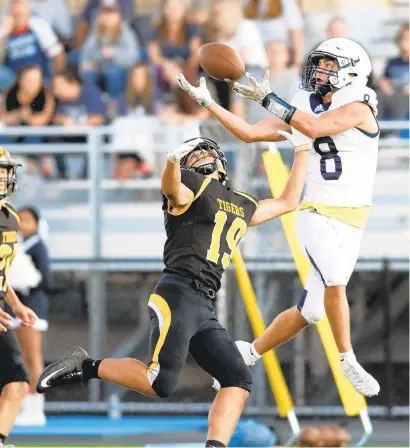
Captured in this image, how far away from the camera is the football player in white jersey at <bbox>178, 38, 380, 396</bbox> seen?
7.91m

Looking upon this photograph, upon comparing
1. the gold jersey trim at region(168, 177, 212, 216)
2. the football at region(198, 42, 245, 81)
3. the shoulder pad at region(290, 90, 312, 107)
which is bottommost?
the gold jersey trim at region(168, 177, 212, 216)

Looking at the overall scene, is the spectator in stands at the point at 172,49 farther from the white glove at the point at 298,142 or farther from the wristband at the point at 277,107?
the wristband at the point at 277,107

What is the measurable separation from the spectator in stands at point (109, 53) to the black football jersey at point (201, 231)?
5.15 meters

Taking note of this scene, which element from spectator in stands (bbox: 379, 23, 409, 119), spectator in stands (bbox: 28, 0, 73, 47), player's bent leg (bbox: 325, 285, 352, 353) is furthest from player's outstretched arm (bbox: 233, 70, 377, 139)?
spectator in stands (bbox: 28, 0, 73, 47)

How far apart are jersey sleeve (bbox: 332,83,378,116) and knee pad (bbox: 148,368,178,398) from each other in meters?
1.80

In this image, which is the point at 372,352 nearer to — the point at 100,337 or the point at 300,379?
the point at 300,379

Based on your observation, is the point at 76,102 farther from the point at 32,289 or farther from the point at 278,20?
the point at 32,289

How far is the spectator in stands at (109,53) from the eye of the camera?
12.6m

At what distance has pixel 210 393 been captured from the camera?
38.0 feet

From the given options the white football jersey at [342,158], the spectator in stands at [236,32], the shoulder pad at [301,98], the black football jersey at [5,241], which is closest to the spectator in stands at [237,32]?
the spectator in stands at [236,32]

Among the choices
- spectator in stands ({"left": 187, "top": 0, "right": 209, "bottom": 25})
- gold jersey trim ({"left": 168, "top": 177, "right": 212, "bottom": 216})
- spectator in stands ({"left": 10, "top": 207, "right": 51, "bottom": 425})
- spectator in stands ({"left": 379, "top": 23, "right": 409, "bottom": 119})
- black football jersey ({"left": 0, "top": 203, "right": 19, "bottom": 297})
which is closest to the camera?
gold jersey trim ({"left": 168, "top": 177, "right": 212, "bottom": 216})

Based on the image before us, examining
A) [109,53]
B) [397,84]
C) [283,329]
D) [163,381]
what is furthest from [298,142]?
[109,53]

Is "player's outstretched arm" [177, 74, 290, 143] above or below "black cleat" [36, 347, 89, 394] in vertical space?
above

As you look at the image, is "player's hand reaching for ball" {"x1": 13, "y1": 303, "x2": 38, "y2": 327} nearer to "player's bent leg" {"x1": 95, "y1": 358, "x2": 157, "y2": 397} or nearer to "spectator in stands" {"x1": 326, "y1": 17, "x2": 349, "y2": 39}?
"player's bent leg" {"x1": 95, "y1": 358, "x2": 157, "y2": 397}
